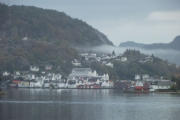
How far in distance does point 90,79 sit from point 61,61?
1701 centimetres

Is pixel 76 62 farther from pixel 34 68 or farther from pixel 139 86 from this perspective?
pixel 139 86

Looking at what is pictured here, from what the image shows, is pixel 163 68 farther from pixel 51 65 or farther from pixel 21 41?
pixel 21 41

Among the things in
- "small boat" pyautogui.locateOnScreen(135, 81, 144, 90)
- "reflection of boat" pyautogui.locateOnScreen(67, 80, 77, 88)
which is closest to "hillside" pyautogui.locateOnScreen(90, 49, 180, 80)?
"reflection of boat" pyautogui.locateOnScreen(67, 80, 77, 88)

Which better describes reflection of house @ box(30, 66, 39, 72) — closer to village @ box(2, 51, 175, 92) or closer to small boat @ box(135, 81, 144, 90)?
village @ box(2, 51, 175, 92)

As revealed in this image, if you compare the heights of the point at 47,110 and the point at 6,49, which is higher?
the point at 6,49

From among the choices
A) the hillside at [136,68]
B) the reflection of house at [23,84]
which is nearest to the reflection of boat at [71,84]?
the reflection of house at [23,84]

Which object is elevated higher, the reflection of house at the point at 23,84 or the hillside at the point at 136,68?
the hillside at the point at 136,68

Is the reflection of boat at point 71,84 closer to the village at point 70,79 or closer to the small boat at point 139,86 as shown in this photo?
the village at point 70,79

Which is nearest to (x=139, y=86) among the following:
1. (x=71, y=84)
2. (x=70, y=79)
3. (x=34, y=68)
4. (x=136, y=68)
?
(x=71, y=84)

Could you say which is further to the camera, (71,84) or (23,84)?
(71,84)

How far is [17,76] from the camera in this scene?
485 feet

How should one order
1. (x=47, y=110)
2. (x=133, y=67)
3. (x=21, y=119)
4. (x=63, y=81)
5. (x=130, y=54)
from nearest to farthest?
(x=21, y=119) < (x=47, y=110) < (x=63, y=81) < (x=133, y=67) < (x=130, y=54)

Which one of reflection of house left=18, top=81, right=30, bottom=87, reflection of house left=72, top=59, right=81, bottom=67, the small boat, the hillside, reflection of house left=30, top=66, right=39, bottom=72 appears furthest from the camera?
reflection of house left=72, top=59, right=81, bottom=67

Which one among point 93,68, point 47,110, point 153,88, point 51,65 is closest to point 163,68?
point 93,68
